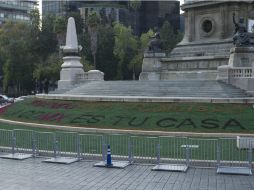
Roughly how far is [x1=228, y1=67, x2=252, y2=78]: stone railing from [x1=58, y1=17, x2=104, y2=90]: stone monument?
12914 mm

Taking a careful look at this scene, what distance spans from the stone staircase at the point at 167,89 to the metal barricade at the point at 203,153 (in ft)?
34.6

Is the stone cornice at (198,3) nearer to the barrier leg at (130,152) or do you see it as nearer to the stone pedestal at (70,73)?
the stone pedestal at (70,73)

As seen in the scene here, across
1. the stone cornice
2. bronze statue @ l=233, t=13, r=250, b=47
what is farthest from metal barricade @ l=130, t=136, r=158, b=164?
the stone cornice

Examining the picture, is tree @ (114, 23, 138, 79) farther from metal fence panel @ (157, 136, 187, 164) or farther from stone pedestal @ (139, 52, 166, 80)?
metal fence panel @ (157, 136, 187, 164)

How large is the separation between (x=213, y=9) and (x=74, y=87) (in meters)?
14.2

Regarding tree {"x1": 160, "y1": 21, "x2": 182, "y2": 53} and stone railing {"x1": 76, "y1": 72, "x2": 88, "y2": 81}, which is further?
tree {"x1": 160, "y1": 21, "x2": 182, "y2": 53}

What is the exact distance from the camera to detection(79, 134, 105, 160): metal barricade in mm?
16484

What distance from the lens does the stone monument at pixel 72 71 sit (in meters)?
39.0

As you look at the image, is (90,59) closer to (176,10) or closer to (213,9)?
(213,9)

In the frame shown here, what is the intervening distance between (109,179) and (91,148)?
13.2ft

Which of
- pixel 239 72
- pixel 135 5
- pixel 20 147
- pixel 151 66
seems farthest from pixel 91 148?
pixel 135 5

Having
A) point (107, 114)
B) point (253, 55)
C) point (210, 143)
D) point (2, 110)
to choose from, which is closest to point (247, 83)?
point (253, 55)

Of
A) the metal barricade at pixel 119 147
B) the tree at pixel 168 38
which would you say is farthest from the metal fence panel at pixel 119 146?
the tree at pixel 168 38

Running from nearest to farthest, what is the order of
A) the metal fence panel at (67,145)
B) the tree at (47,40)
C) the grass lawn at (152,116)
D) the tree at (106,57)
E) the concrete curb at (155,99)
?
the metal fence panel at (67,145), the grass lawn at (152,116), the concrete curb at (155,99), the tree at (47,40), the tree at (106,57)
